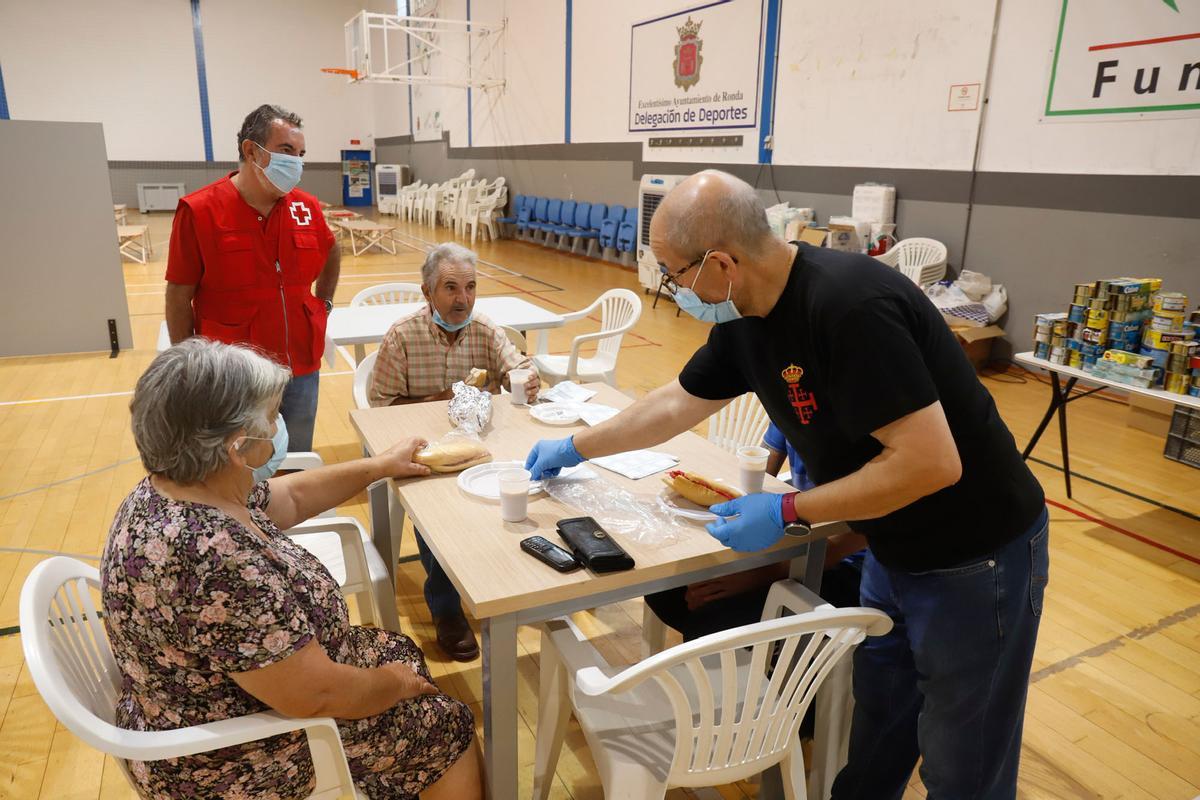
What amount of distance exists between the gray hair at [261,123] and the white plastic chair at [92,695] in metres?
1.79

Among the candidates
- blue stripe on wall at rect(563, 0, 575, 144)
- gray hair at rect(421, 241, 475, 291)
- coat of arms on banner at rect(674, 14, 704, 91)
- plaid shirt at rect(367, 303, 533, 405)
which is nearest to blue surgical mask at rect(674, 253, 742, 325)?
plaid shirt at rect(367, 303, 533, 405)

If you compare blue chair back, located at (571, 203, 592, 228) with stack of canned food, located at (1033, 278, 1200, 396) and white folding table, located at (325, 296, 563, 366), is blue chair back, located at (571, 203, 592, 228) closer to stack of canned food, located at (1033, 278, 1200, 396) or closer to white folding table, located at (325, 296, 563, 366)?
white folding table, located at (325, 296, 563, 366)

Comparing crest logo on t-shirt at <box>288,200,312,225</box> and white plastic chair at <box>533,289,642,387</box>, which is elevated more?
crest logo on t-shirt at <box>288,200,312,225</box>

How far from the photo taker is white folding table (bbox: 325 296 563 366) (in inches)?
152

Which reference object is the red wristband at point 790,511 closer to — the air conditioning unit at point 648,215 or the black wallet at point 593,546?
the black wallet at point 593,546

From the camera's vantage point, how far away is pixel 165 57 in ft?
60.0

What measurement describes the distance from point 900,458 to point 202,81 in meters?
21.8

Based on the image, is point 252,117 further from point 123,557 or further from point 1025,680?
point 1025,680

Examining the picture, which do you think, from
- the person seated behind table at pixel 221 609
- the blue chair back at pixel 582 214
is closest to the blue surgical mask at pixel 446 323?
the person seated behind table at pixel 221 609

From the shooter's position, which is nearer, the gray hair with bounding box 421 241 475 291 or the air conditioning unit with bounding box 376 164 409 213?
the gray hair with bounding box 421 241 475 291

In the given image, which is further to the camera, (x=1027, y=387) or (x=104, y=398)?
(x=1027, y=387)

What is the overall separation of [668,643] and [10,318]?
6.15 m

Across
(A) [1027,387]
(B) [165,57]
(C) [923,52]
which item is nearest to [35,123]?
(C) [923,52]

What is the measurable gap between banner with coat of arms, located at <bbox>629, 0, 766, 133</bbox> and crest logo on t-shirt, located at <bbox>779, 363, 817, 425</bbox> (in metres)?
7.46
